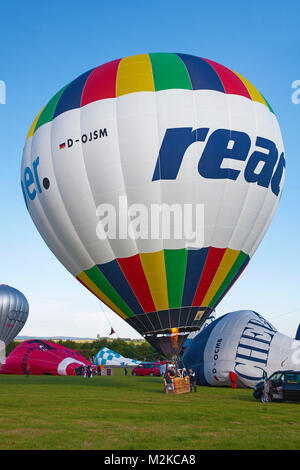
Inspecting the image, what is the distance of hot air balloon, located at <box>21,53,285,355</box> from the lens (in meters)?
17.7

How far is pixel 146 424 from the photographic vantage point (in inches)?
433

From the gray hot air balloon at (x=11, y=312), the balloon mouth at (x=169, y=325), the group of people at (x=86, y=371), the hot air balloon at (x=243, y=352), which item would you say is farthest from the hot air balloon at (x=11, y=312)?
the balloon mouth at (x=169, y=325)

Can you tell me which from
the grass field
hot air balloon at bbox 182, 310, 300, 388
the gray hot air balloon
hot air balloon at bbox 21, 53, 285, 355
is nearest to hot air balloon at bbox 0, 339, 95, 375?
the gray hot air balloon

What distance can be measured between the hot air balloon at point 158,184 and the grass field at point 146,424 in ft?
13.5

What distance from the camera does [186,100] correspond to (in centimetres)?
1822

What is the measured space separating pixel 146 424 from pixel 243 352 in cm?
1202

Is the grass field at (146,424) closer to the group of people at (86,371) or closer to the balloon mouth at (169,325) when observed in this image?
the balloon mouth at (169,325)

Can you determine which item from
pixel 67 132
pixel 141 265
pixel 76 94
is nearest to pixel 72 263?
pixel 141 265

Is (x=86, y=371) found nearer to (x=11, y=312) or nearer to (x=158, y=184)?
(x=11, y=312)

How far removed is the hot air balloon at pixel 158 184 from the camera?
1769 cm

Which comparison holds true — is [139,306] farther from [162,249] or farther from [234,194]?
[234,194]

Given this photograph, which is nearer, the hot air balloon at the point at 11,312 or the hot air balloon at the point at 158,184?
the hot air balloon at the point at 158,184

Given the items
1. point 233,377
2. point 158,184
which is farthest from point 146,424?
point 233,377
